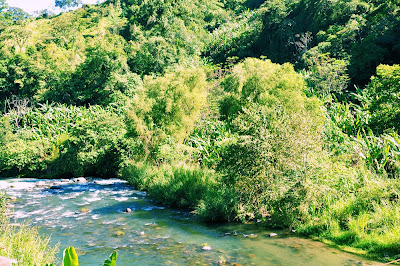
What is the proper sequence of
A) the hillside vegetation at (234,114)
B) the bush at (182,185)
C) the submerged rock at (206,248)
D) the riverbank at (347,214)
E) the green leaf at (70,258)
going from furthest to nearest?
the bush at (182,185), the hillside vegetation at (234,114), the submerged rock at (206,248), the riverbank at (347,214), the green leaf at (70,258)

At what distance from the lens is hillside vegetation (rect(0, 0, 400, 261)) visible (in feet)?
45.1

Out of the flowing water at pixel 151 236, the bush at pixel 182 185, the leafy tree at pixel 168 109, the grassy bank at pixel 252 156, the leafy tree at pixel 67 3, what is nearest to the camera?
the flowing water at pixel 151 236

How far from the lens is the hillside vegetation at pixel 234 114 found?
13742 millimetres

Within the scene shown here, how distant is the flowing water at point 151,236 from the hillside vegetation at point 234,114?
3.67 feet

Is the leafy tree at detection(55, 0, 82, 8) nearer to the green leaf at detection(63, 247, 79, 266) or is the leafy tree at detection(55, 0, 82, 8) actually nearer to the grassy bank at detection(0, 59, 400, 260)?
the grassy bank at detection(0, 59, 400, 260)

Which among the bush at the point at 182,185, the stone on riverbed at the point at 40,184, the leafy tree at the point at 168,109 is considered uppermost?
the leafy tree at the point at 168,109

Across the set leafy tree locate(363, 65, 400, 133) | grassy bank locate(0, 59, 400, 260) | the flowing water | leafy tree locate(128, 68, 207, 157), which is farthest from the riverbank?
leafy tree locate(128, 68, 207, 157)

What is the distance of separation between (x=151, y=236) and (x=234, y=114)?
38.5ft

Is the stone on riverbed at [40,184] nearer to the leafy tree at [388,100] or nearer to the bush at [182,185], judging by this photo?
the bush at [182,185]

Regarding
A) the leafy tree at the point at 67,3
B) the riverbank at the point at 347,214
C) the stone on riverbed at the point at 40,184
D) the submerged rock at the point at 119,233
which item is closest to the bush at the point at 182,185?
the riverbank at the point at 347,214

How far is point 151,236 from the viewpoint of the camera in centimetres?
1391

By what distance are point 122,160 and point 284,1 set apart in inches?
1702

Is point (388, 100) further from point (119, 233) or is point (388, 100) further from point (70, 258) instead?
point (70, 258)

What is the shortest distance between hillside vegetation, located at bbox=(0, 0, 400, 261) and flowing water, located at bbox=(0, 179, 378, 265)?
3.67 feet
